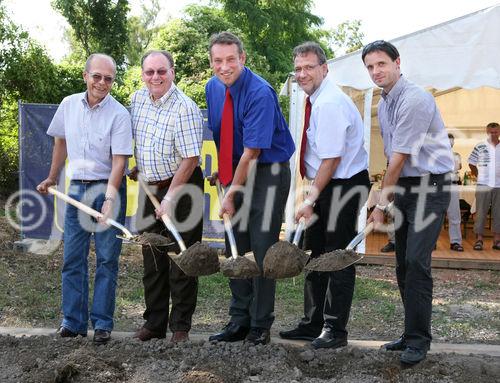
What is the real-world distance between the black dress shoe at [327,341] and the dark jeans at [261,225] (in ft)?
1.06

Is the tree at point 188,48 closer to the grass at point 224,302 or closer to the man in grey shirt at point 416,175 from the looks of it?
the grass at point 224,302

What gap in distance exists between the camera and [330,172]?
4.09 meters

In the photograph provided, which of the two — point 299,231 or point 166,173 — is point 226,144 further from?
point 299,231

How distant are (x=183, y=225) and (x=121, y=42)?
18.8 m

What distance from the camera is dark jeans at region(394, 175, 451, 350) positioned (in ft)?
12.6

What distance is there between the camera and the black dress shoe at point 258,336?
4285mm

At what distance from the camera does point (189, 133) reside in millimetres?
4191

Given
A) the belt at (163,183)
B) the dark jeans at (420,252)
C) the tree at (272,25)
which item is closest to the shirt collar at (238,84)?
the belt at (163,183)

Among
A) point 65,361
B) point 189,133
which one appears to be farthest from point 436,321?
point 65,361

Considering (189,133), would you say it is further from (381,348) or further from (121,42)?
(121,42)

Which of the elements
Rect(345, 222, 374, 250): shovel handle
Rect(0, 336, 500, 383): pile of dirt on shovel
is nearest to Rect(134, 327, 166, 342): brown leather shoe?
Rect(0, 336, 500, 383): pile of dirt on shovel

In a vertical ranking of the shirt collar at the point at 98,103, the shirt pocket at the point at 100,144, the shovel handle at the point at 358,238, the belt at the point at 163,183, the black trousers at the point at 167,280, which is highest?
the shirt collar at the point at 98,103

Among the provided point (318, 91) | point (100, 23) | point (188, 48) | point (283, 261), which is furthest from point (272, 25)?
point (283, 261)

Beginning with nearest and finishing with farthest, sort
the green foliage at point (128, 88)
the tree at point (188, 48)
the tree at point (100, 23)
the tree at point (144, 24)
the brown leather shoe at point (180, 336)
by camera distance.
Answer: the brown leather shoe at point (180, 336) → the green foliage at point (128, 88) → the tree at point (188, 48) → the tree at point (100, 23) → the tree at point (144, 24)
